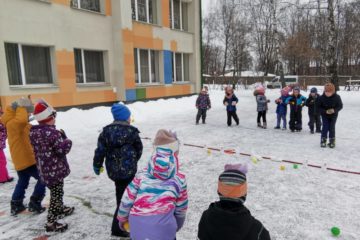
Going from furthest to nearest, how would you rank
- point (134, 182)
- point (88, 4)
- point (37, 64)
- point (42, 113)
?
1. point (88, 4)
2. point (37, 64)
3. point (42, 113)
4. point (134, 182)

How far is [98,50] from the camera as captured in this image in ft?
51.9

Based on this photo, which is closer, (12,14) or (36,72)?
(12,14)

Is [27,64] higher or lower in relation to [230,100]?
higher

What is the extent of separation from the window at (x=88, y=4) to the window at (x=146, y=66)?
3181 millimetres

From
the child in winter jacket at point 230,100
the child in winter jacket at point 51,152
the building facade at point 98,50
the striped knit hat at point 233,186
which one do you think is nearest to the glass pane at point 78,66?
the building facade at point 98,50

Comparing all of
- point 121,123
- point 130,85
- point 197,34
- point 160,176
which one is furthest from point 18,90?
point 197,34

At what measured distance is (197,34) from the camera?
23.0 m

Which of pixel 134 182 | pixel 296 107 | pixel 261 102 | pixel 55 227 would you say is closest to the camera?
pixel 134 182

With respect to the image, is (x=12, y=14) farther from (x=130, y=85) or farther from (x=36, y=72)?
(x=130, y=85)

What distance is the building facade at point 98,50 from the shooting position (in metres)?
12.4

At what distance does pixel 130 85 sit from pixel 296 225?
14054mm

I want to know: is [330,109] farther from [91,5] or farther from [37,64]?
[91,5]

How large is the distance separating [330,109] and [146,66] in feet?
41.8

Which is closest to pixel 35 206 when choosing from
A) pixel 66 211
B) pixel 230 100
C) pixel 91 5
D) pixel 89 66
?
pixel 66 211
